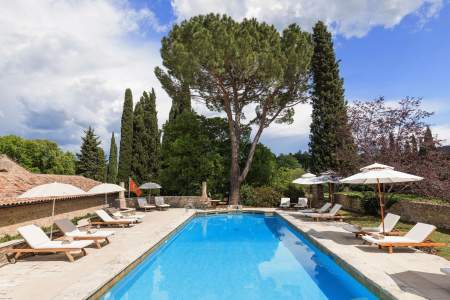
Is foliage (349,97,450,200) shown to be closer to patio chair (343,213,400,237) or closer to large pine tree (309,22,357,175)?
patio chair (343,213,400,237)

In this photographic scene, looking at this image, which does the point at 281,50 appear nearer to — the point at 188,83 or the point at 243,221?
the point at 188,83

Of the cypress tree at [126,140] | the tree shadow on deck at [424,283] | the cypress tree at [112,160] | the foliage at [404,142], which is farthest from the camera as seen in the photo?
the cypress tree at [112,160]

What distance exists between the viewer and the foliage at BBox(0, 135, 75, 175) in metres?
45.1

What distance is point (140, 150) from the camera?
111ft

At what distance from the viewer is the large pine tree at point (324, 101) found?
25.1 m

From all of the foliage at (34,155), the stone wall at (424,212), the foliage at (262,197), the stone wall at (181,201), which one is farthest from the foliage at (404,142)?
the foliage at (34,155)

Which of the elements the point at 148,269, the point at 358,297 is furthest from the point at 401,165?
the point at 148,269

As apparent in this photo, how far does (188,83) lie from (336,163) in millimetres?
11784

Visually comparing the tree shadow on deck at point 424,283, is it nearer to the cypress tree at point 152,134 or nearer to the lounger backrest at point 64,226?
the lounger backrest at point 64,226

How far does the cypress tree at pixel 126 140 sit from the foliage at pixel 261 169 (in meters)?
12.6

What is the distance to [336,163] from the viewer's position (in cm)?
2488

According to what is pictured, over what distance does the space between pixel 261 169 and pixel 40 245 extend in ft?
67.8

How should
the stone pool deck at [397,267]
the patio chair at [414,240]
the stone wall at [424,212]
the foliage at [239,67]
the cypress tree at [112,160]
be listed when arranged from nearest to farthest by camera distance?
the stone pool deck at [397,267], the patio chair at [414,240], the stone wall at [424,212], the foliage at [239,67], the cypress tree at [112,160]

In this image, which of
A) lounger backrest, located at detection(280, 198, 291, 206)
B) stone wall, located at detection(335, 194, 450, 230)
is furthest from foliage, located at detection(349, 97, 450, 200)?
lounger backrest, located at detection(280, 198, 291, 206)
